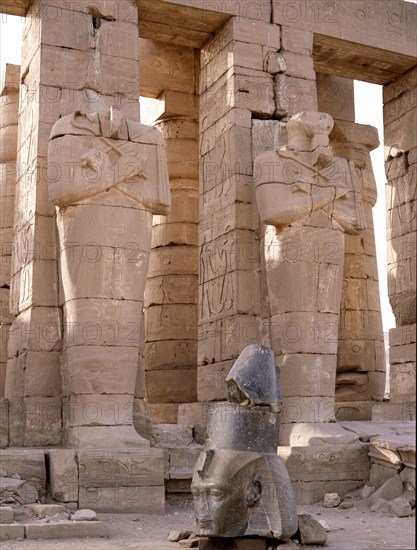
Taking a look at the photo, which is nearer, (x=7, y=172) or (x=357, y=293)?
(x=7, y=172)

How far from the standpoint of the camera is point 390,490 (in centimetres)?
845

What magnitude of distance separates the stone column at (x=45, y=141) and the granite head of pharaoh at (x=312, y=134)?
1772 millimetres

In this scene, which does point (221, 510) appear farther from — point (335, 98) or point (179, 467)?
point (335, 98)

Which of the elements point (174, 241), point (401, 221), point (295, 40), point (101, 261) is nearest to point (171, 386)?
point (174, 241)

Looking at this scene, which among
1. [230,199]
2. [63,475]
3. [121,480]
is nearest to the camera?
[63,475]

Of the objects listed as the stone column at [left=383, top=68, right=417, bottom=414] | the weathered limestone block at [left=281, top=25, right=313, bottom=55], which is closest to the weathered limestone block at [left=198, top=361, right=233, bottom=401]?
the stone column at [left=383, top=68, right=417, bottom=414]

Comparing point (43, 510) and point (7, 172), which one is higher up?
point (7, 172)

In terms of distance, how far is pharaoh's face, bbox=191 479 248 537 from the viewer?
5883 millimetres

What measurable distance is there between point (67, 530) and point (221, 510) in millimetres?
1422

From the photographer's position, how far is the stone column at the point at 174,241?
40.0 ft

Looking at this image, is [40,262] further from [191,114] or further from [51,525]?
[191,114]

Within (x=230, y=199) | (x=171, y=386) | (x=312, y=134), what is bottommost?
(x=171, y=386)

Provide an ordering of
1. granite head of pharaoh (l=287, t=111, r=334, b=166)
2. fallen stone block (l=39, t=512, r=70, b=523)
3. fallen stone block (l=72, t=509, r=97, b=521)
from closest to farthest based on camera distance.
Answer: fallen stone block (l=39, t=512, r=70, b=523) < fallen stone block (l=72, t=509, r=97, b=521) < granite head of pharaoh (l=287, t=111, r=334, b=166)

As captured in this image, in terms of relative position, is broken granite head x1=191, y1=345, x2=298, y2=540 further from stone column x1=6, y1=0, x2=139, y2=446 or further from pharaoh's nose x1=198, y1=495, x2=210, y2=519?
stone column x1=6, y1=0, x2=139, y2=446
